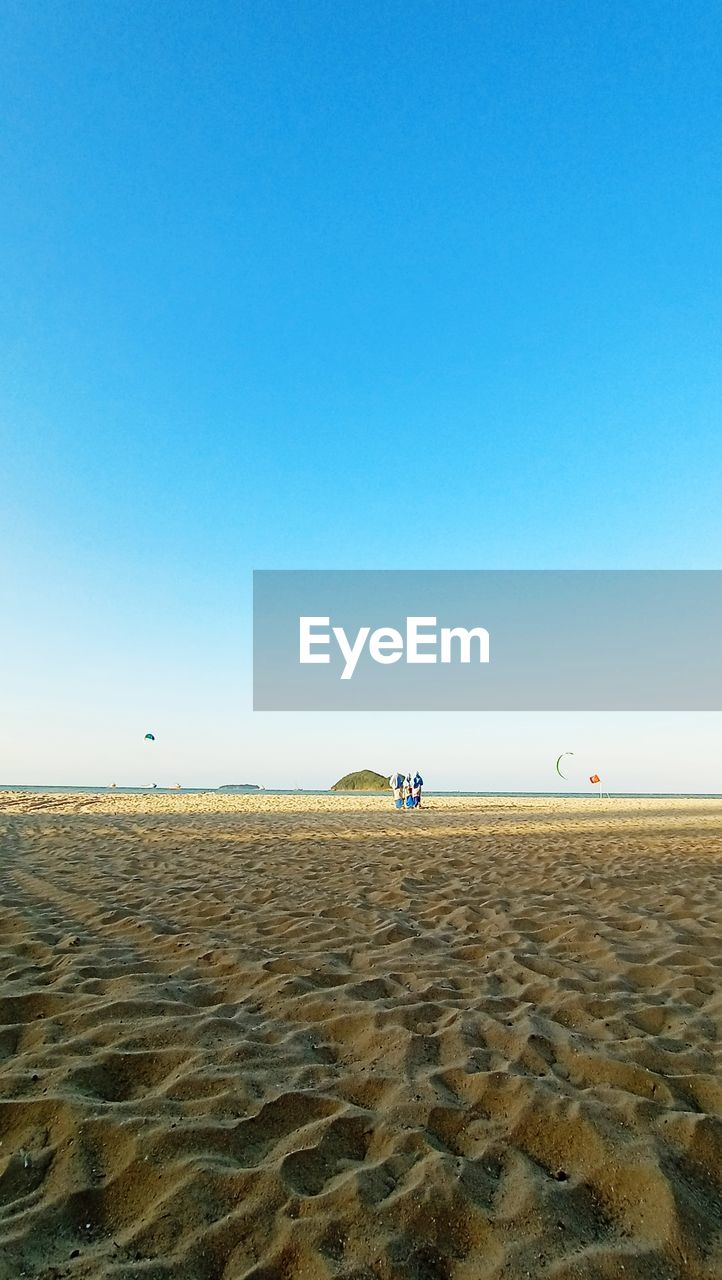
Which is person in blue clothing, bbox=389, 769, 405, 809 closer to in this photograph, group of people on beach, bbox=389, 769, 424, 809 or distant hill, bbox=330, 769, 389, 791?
group of people on beach, bbox=389, 769, 424, 809

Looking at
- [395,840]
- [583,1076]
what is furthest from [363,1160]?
[395,840]

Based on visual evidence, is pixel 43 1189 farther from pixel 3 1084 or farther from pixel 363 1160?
pixel 363 1160

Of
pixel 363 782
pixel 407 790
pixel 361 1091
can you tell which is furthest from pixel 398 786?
pixel 363 782

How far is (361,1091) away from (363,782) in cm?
8848

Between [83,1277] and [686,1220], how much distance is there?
81.6 inches

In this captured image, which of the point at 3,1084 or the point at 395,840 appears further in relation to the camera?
the point at 395,840

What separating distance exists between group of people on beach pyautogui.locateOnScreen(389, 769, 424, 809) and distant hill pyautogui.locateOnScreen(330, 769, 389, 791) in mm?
54480

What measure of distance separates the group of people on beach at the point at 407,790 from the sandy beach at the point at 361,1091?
2375cm

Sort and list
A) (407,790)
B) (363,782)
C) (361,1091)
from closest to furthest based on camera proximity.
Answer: (361,1091), (407,790), (363,782)

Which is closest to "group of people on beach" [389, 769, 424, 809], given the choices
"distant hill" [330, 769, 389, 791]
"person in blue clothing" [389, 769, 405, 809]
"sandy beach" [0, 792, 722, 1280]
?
"person in blue clothing" [389, 769, 405, 809]

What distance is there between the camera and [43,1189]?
2.67m

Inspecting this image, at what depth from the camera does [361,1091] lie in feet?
11.1

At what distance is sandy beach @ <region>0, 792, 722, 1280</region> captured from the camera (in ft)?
7.90

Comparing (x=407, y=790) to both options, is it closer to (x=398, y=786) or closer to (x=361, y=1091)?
(x=398, y=786)
